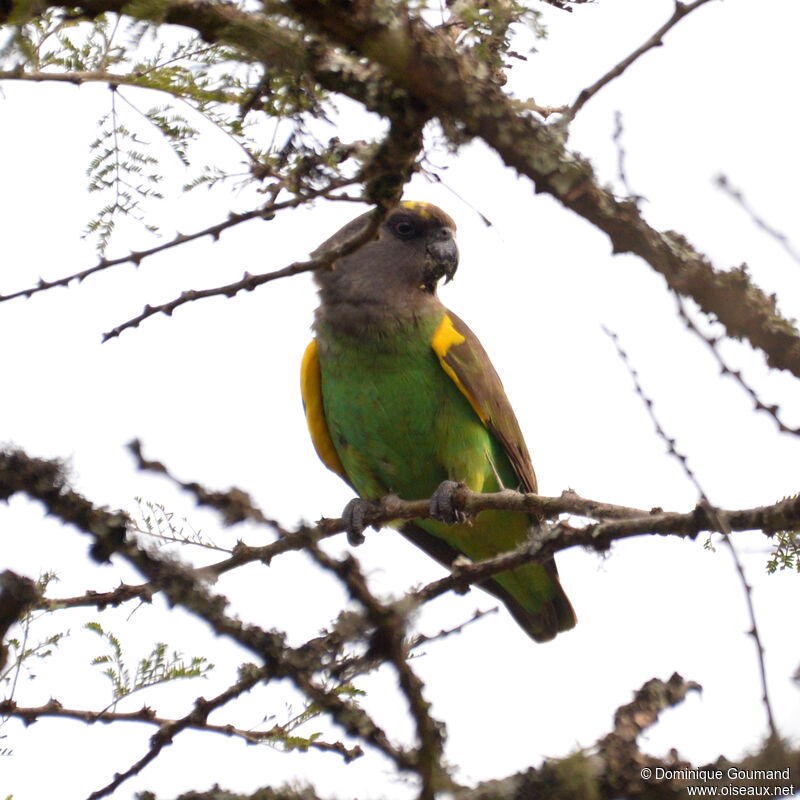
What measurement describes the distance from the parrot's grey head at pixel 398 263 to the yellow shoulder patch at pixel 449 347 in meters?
0.27

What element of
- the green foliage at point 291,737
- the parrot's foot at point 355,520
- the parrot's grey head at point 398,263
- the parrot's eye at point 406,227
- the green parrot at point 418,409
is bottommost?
the green foliage at point 291,737

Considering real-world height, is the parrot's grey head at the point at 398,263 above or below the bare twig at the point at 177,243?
above

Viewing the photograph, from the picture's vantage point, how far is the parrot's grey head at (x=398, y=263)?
20.3 ft

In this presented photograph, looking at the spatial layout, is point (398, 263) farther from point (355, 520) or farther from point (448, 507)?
point (448, 507)

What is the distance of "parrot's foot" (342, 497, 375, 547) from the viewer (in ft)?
18.8

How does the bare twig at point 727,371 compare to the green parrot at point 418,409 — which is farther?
the green parrot at point 418,409

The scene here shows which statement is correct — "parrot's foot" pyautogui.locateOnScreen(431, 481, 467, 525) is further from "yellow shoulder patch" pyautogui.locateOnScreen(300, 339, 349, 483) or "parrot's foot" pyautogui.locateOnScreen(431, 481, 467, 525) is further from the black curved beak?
the black curved beak

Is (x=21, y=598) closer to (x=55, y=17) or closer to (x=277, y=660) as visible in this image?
(x=277, y=660)

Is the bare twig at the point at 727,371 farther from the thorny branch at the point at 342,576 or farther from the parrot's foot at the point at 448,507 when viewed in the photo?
the parrot's foot at the point at 448,507

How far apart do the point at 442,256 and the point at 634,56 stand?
3.93 metres

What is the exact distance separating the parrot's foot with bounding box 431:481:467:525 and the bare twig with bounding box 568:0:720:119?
2754 mm

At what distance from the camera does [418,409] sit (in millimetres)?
5785

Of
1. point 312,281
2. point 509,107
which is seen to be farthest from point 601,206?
point 312,281

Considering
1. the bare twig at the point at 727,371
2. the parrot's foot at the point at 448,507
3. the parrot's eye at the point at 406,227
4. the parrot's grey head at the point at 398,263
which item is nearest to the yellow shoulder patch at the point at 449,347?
the parrot's grey head at the point at 398,263
